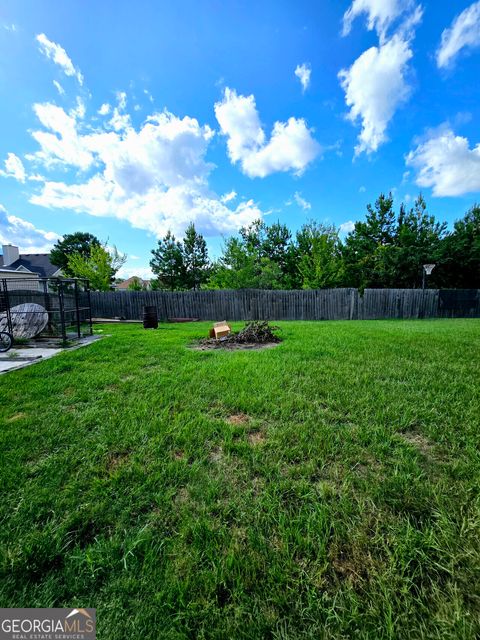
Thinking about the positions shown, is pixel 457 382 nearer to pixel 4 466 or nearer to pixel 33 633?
pixel 33 633

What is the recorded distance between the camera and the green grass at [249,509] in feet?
3.18

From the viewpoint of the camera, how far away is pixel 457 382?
3.01 meters

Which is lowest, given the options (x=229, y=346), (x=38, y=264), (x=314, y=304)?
(x=229, y=346)

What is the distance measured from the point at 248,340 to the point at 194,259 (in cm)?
2011

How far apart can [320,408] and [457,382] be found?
1904 mm

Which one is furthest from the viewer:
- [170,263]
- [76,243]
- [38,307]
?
[76,243]

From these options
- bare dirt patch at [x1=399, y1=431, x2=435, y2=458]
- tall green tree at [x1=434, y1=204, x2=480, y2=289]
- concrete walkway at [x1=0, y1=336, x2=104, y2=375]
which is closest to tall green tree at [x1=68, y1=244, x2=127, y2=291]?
concrete walkway at [x1=0, y1=336, x2=104, y2=375]

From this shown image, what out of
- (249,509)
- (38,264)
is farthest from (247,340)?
(38,264)

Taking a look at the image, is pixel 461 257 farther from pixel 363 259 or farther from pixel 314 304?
pixel 314 304

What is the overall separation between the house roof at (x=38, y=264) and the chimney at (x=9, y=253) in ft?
1.66

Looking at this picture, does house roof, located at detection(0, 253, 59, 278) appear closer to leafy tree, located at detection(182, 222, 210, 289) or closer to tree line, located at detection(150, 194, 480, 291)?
leafy tree, located at detection(182, 222, 210, 289)

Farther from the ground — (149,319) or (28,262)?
(28,262)

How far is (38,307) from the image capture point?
629 centimetres

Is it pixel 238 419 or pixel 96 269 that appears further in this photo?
pixel 96 269
